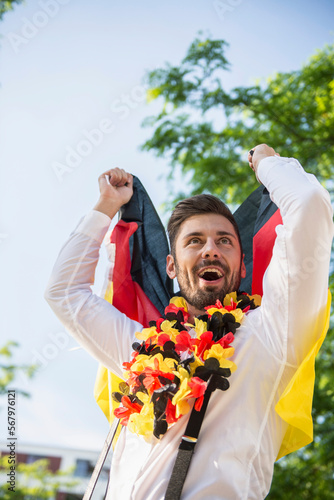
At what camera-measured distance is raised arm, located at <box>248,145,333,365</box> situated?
1.58 meters

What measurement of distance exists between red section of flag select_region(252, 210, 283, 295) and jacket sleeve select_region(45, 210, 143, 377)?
0.58 m

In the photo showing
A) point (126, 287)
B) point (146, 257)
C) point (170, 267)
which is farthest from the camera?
point (146, 257)

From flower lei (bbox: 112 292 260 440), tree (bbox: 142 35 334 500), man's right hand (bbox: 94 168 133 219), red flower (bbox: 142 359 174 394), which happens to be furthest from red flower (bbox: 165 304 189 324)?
tree (bbox: 142 35 334 500)

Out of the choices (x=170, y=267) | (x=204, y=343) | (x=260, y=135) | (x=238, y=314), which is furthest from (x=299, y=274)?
(x=260, y=135)

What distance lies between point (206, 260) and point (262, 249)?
322 mm

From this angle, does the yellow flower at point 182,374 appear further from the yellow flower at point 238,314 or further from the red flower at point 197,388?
the yellow flower at point 238,314

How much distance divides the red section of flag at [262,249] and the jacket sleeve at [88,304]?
1.91ft

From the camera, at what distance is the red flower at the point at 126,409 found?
1848 mm

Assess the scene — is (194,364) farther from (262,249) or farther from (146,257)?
(146,257)

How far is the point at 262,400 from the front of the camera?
5.31 feet

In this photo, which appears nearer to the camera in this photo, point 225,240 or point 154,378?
point 154,378

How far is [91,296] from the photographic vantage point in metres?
2.24

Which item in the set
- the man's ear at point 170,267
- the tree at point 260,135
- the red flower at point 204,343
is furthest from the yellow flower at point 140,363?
the tree at point 260,135

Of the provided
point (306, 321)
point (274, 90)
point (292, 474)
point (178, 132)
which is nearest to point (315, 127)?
point (274, 90)
